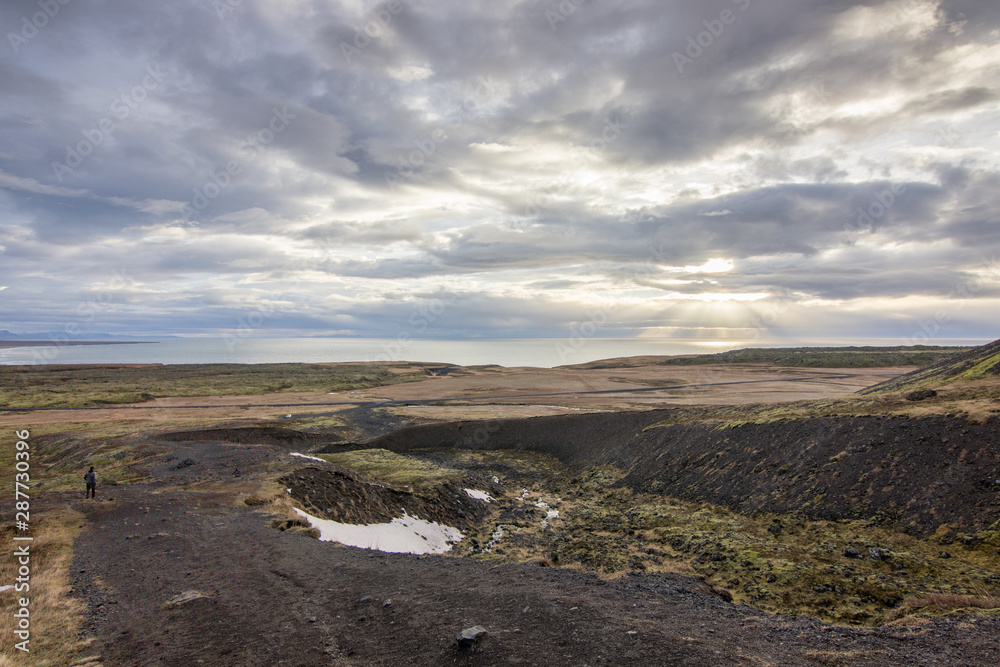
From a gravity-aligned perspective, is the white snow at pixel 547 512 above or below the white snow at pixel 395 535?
below

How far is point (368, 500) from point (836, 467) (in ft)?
76.9

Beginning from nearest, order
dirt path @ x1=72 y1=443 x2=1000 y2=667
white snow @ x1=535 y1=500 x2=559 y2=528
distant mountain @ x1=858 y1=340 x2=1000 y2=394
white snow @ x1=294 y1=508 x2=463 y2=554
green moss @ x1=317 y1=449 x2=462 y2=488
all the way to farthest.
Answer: dirt path @ x1=72 y1=443 x2=1000 y2=667 < white snow @ x1=294 y1=508 x2=463 y2=554 < distant mountain @ x1=858 y1=340 x2=1000 y2=394 < white snow @ x1=535 y1=500 x2=559 y2=528 < green moss @ x1=317 y1=449 x2=462 y2=488

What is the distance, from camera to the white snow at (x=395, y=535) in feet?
69.1

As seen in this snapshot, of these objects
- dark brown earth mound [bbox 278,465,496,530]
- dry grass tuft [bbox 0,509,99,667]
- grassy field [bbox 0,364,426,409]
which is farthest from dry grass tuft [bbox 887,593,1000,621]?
grassy field [bbox 0,364,426,409]

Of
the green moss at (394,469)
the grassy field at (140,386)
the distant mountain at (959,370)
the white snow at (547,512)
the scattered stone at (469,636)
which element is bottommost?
the white snow at (547,512)

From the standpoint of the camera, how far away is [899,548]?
52.5 feet

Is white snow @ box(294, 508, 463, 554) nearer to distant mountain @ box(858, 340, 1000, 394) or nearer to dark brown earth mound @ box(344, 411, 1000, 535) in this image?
dark brown earth mound @ box(344, 411, 1000, 535)

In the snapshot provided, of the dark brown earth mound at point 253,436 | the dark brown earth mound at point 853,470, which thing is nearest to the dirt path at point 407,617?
the dark brown earth mound at point 853,470

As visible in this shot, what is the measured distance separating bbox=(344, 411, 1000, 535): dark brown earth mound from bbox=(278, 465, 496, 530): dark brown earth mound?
11.9 meters

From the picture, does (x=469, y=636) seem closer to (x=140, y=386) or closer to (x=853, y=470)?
(x=853, y=470)

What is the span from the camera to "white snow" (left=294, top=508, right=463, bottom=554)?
829 inches

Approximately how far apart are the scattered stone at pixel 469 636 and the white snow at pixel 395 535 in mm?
11555

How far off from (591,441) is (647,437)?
6.59 metres

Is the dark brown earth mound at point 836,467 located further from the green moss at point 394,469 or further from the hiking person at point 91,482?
the hiking person at point 91,482
